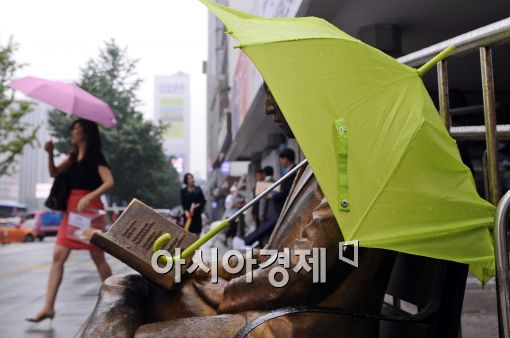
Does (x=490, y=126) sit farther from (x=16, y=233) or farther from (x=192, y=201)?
(x=16, y=233)

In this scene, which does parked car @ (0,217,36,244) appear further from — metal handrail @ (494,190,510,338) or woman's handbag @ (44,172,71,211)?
metal handrail @ (494,190,510,338)

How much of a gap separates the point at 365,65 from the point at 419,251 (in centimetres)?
58

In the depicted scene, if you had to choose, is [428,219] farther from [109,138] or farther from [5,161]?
[109,138]

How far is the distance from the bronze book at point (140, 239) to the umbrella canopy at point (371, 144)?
92 centimetres

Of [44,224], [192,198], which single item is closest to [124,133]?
[44,224]

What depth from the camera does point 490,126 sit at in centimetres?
181

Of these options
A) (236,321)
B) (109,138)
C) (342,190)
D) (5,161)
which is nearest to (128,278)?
(236,321)

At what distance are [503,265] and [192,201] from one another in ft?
30.8

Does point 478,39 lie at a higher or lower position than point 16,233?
higher

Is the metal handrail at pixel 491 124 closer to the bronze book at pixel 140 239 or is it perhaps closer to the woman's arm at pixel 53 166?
the bronze book at pixel 140 239

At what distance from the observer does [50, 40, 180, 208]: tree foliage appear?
36.4 m

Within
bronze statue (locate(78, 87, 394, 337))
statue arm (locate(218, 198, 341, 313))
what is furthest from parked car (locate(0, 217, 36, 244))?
statue arm (locate(218, 198, 341, 313))

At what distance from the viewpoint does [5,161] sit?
82.2ft

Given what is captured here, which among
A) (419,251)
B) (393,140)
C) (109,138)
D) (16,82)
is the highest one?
(109,138)
